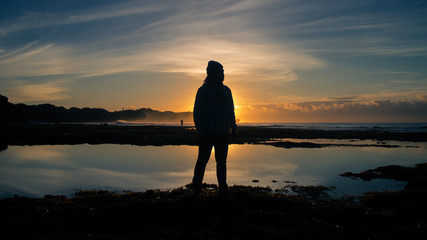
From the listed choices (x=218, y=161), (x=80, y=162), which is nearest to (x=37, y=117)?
(x=80, y=162)

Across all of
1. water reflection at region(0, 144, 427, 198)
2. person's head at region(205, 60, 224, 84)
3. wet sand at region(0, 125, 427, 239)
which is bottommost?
water reflection at region(0, 144, 427, 198)

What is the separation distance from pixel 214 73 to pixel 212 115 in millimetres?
1340

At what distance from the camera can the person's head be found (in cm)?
841

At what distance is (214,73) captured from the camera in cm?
841

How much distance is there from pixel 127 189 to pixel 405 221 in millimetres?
9542

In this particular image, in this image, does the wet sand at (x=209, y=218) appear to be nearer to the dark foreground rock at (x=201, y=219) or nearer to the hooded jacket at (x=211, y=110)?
the dark foreground rock at (x=201, y=219)

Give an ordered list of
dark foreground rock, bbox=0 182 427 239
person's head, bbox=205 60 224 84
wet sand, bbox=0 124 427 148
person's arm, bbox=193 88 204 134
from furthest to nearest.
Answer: wet sand, bbox=0 124 427 148 → person's head, bbox=205 60 224 84 → person's arm, bbox=193 88 204 134 → dark foreground rock, bbox=0 182 427 239

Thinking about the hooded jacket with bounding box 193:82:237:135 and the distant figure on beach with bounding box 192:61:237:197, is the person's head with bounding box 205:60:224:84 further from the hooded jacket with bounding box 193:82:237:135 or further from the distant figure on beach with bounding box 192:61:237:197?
the hooded jacket with bounding box 193:82:237:135

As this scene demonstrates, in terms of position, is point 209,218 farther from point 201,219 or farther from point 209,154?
point 209,154

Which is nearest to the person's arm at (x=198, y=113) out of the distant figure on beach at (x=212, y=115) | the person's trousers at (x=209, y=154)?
the distant figure on beach at (x=212, y=115)

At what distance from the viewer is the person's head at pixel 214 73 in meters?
8.41

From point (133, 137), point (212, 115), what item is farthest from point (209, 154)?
point (133, 137)

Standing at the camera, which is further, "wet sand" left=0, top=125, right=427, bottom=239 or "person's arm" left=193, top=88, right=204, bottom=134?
"person's arm" left=193, top=88, right=204, bottom=134

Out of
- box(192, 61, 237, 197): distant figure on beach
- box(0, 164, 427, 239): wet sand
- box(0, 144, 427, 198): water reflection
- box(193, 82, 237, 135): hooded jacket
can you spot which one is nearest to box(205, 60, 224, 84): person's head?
box(192, 61, 237, 197): distant figure on beach
